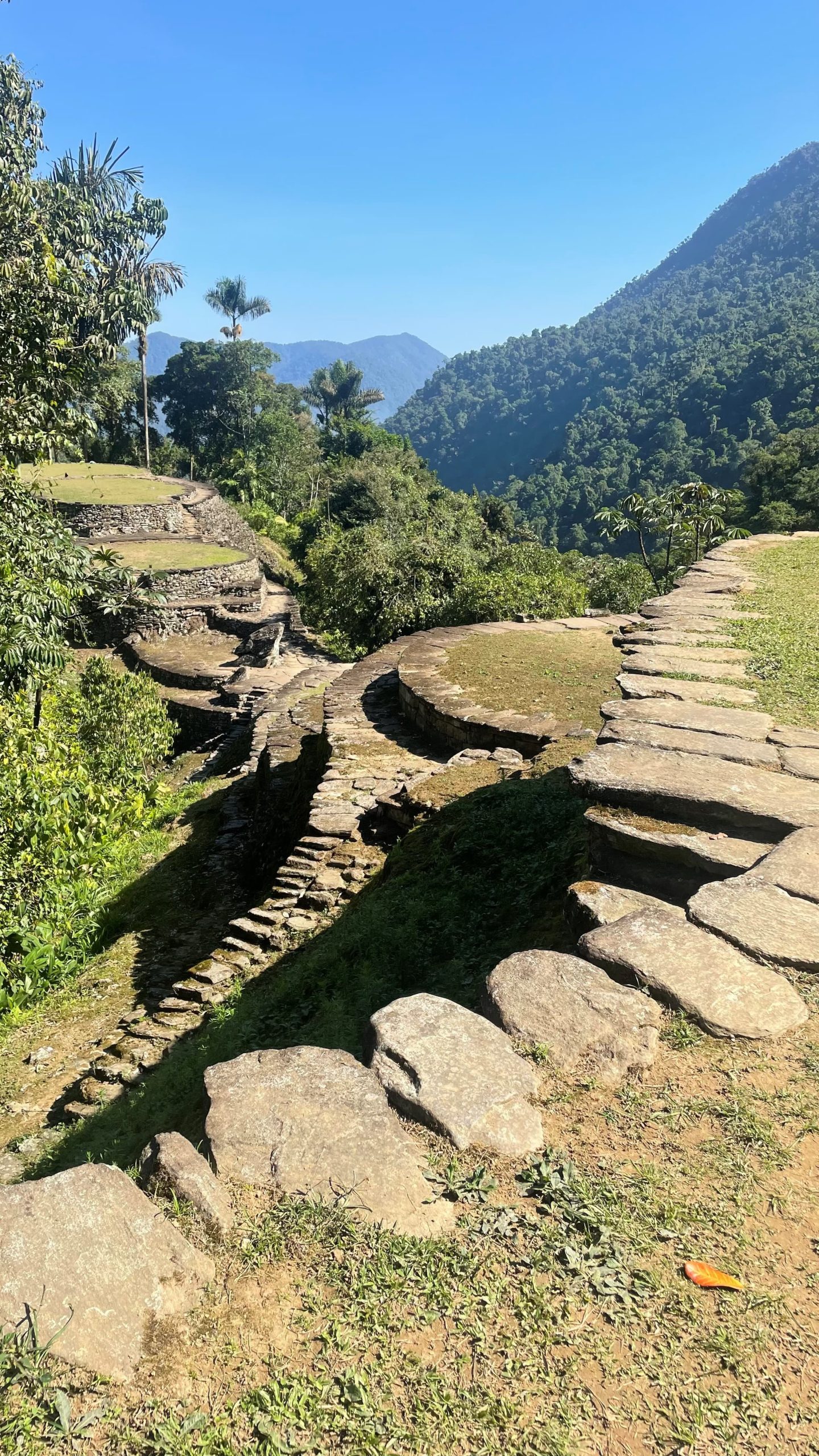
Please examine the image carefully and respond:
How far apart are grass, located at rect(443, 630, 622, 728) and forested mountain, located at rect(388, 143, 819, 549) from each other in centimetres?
6406

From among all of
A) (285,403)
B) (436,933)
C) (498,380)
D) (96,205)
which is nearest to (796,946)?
(436,933)

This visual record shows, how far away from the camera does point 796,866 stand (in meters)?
2.85

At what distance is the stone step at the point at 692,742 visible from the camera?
3.63m

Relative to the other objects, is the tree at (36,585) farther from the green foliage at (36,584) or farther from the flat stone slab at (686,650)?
the flat stone slab at (686,650)

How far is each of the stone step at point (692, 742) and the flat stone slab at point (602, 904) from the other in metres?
0.87

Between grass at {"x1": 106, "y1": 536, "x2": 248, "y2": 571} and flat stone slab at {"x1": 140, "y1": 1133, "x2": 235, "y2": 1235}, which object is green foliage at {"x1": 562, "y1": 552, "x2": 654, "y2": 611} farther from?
flat stone slab at {"x1": 140, "y1": 1133, "x2": 235, "y2": 1235}

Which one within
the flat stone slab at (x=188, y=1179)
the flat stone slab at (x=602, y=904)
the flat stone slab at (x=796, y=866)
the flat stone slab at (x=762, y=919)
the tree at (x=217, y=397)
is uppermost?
the tree at (x=217, y=397)

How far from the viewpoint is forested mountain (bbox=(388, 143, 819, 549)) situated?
75.6m

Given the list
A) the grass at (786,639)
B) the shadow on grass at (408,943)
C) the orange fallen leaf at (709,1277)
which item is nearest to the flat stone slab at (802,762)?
the grass at (786,639)

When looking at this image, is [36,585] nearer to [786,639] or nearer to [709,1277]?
[786,639]

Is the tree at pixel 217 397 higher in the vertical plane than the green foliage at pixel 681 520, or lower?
higher

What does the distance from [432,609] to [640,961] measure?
14564 millimetres

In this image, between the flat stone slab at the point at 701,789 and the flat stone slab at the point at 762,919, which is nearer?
the flat stone slab at the point at 762,919

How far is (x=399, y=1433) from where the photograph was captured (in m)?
1.38
